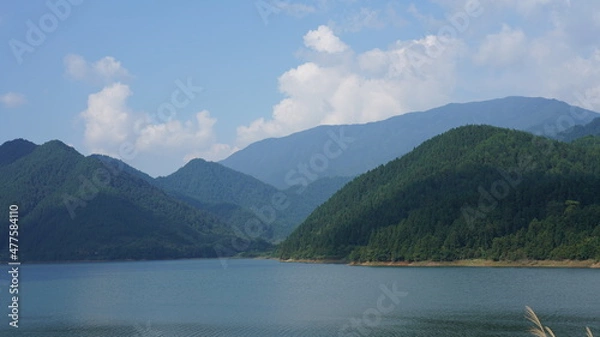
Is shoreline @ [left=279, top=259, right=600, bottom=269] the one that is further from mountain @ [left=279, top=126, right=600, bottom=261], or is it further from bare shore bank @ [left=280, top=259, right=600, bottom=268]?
mountain @ [left=279, top=126, right=600, bottom=261]

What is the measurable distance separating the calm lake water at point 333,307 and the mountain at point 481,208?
62.5 ft

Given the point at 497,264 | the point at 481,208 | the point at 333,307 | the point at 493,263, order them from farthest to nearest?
the point at 481,208, the point at 493,263, the point at 497,264, the point at 333,307

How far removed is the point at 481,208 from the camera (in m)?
141

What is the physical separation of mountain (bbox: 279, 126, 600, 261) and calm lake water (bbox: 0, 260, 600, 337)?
19.1 meters

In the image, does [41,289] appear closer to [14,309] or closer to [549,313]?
[14,309]

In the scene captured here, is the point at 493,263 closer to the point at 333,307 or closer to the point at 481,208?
the point at 481,208

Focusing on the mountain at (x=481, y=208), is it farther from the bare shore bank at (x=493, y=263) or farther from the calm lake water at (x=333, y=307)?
the calm lake water at (x=333, y=307)

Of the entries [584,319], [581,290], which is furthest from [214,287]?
[584,319]

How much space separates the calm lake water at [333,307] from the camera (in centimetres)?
5319

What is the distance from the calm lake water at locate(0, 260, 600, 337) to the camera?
5319cm

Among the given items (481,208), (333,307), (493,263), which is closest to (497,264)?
A: (493,263)

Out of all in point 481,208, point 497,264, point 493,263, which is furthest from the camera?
Result: point 481,208

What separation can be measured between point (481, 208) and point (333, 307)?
3216 inches

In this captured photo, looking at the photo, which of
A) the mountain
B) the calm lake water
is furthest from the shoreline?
the calm lake water
